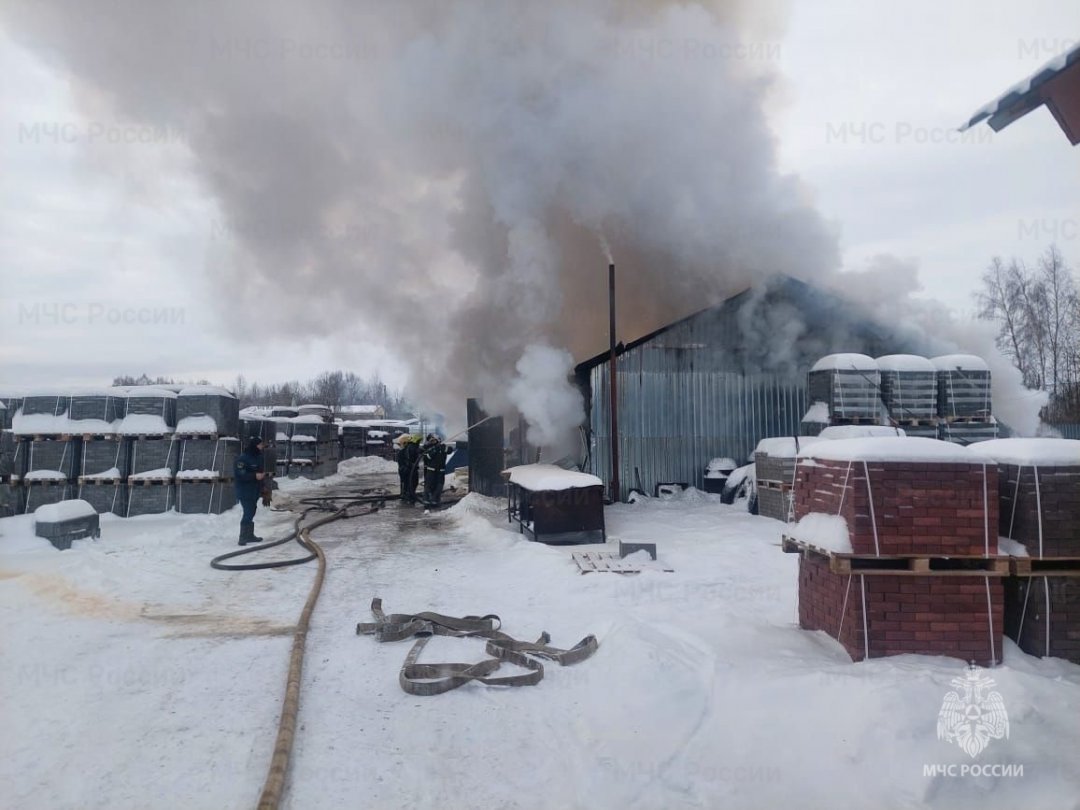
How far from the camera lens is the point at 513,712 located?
4.26 m

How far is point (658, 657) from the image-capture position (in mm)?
4750

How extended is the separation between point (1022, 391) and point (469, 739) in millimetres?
15717

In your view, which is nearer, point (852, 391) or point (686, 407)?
point (852, 391)

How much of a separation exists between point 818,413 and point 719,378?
2.80 metres

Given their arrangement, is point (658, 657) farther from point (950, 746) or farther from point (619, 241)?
point (619, 241)

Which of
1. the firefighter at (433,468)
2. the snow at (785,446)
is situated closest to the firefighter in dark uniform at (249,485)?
the firefighter at (433,468)

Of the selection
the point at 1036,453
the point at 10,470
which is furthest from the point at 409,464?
the point at 1036,453

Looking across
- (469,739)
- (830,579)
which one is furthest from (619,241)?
(469,739)

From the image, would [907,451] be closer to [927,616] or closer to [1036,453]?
[1036,453]

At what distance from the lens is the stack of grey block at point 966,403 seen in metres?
12.8

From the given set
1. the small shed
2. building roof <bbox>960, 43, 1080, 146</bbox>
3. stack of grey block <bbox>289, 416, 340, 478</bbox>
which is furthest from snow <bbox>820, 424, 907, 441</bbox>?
stack of grey block <bbox>289, 416, 340, 478</bbox>

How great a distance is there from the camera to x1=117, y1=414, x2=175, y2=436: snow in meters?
11.9

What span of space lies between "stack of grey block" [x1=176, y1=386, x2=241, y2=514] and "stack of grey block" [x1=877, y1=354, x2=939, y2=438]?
43.0 feet

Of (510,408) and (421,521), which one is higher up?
(510,408)
